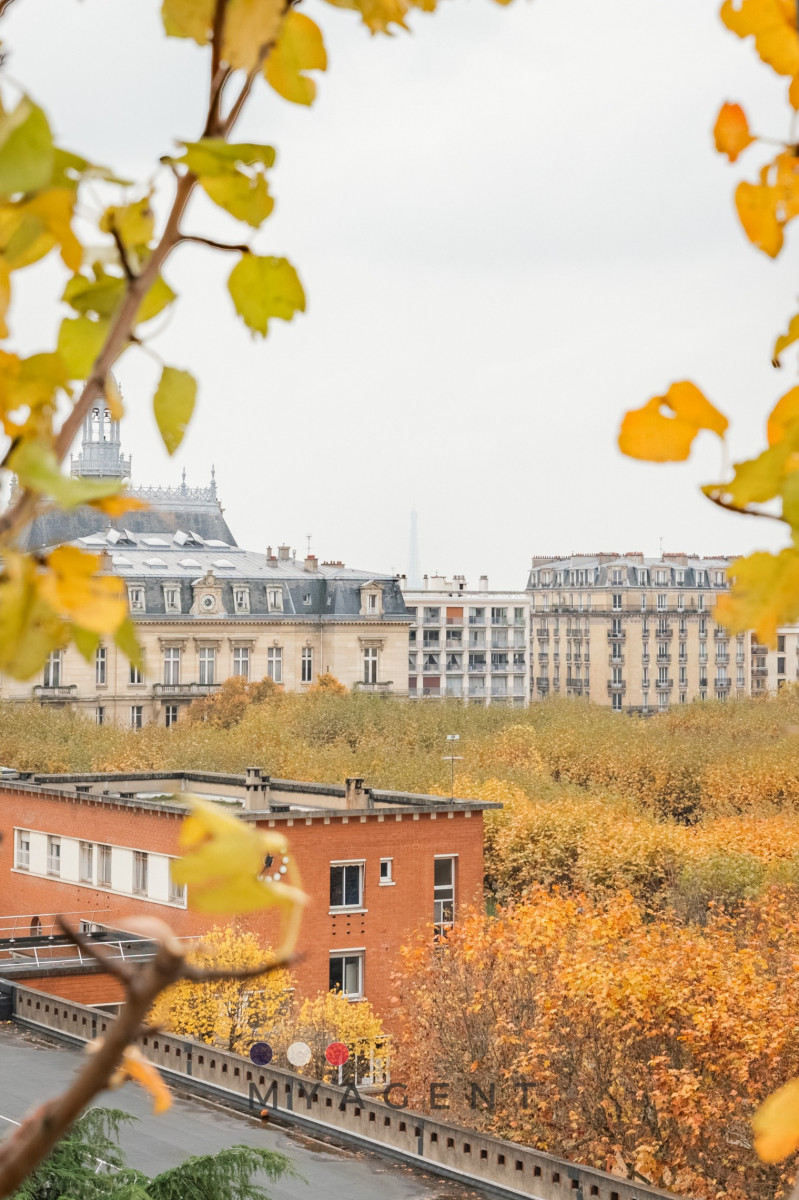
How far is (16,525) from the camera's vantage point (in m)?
1.06

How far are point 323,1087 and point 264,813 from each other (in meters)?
7.42

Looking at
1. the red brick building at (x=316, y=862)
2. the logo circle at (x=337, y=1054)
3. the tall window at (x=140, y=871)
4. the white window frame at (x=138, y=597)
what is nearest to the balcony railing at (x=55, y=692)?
the white window frame at (x=138, y=597)

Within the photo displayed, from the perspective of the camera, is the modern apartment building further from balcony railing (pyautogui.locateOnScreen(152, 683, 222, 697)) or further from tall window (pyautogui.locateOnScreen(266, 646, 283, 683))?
balcony railing (pyautogui.locateOnScreen(152, 683, 222, 697))

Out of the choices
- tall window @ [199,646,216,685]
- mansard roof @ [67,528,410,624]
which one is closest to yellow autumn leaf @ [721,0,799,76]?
mansard roof @ [67,528,410,624]

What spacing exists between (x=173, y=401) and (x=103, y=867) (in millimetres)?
31249

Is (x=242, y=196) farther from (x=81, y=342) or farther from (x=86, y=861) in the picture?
(x=86, y=861)

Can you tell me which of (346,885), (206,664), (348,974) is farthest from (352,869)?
(206,664)

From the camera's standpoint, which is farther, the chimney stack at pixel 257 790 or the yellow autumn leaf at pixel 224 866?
the chimney stack at pixel 257 790

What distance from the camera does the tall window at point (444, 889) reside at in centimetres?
2992

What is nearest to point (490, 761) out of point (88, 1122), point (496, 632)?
point (88, 1122)

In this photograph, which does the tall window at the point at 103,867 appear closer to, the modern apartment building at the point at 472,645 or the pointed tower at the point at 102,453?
the pointed tower at the point at 102,453

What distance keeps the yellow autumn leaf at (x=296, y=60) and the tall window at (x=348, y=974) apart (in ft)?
91.1

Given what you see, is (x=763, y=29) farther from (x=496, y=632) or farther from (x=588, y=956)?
(x=496, y=632)

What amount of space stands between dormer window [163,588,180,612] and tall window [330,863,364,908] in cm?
3913
